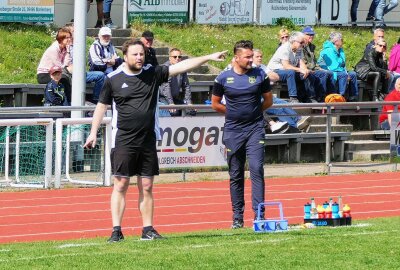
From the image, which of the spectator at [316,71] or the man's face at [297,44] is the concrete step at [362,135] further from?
the man's face at [297,44]

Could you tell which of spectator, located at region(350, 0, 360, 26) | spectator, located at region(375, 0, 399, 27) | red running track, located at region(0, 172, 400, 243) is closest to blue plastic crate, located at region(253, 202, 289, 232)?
red running track, located at region(0, 172, 400, 243)

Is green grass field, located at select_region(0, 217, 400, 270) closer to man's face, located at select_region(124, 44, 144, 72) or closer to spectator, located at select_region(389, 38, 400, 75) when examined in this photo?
man's face, located at select_region(124, 44, 144, 72)

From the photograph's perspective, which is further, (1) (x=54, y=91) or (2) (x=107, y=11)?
(2) (x=107, y=11)

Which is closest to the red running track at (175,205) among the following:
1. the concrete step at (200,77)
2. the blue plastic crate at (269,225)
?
the blue plastic crate at (269,225)

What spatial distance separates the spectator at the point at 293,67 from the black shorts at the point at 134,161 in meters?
12.3

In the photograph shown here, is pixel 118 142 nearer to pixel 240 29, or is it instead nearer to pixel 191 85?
pixel 191 85

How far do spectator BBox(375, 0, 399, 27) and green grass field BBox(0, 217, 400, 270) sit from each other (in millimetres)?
20096

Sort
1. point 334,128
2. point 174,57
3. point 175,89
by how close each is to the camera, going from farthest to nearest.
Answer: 1. point 334,128
2. point 175,89
3. point 174,57

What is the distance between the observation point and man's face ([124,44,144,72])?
41.5 feet

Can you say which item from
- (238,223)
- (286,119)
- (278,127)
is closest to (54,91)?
(278,127)

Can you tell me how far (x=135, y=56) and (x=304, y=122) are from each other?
11.0 m

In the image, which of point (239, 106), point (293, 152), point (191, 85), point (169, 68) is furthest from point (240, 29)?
point (169, 68)

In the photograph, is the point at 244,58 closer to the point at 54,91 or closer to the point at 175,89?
the point at 54,91

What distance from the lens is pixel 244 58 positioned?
1455 cm
